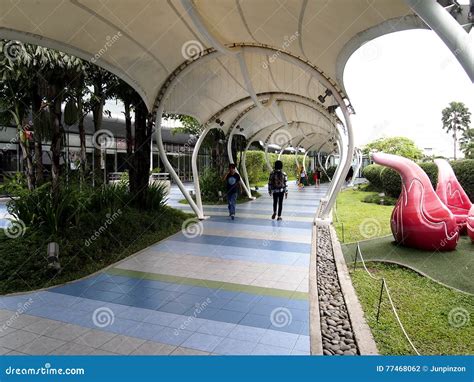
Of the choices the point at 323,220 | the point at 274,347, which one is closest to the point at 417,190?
the point at 323,220

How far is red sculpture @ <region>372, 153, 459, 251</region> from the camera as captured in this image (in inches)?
273

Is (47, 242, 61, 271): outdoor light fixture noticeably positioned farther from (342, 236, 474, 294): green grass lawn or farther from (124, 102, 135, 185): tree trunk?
(342, 236, 474, 294): green grass lawn

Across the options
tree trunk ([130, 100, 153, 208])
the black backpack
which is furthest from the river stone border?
tree trunk ([130, 100, 153, 208])

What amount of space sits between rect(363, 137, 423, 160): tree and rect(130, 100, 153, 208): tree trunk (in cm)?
2324

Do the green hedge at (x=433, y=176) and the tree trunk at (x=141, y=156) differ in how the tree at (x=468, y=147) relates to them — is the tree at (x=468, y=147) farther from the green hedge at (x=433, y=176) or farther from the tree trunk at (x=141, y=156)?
the tree trunk at (x=141, y=156)

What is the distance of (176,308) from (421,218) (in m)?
5.01

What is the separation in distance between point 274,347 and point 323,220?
7317 millimetres

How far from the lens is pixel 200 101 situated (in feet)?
38.1

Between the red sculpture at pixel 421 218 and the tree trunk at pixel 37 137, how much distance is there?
824 cm

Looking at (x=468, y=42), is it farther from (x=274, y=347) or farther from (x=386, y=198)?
(x=386, y=198)

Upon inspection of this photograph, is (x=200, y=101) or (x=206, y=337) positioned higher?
(x=200, y=101)

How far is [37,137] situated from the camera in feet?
29.3

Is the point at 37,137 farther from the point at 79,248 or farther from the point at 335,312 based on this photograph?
the point at 335,312
